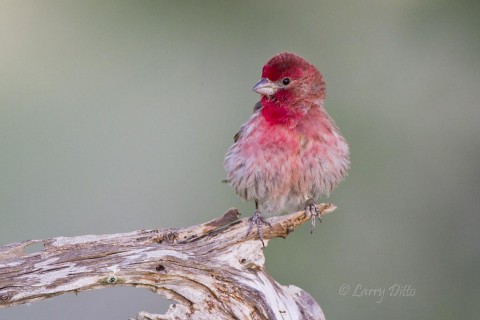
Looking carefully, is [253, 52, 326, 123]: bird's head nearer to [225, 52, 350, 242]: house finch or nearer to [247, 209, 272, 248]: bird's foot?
[225, 52, 350, 242]: house finch

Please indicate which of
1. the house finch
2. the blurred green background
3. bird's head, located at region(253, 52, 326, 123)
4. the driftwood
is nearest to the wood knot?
the driftwood

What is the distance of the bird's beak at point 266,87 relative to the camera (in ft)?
17.1

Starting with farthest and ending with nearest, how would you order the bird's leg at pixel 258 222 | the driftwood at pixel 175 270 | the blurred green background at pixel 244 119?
1. the blurred green background at pixel 244 119
2. the bird's leg at pixel 258 222
3. the driftwood at pixel 175 270

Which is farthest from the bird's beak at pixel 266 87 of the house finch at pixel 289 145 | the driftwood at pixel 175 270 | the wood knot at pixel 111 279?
the wood knot at pixel 111 279

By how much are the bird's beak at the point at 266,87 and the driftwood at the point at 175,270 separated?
36.6 inches

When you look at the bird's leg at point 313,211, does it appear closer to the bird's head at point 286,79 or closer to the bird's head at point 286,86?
the bird's head at point 286,86

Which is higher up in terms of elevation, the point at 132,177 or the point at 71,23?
the point at 71,23

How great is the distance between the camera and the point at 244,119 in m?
7.22

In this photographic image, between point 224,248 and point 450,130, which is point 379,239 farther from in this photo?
point 224,248

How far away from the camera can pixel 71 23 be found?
7703mm

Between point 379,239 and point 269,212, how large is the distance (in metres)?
2.08

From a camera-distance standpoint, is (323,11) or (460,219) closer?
(460,219)

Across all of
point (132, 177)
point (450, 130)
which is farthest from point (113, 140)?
point (450, 130)

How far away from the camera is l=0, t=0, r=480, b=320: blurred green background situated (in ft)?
23.2
